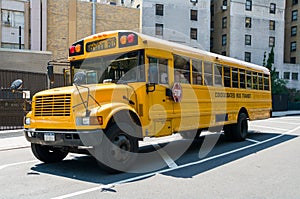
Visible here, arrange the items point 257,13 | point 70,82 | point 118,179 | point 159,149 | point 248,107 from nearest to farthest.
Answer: point 118,179, point 70,82, point 159,149, point 248,107, point 257,13

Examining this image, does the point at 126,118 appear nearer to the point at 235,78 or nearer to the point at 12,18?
the point at 235,78

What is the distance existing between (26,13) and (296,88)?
4085 cm

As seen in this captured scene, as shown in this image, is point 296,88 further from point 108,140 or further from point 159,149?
point 108,140

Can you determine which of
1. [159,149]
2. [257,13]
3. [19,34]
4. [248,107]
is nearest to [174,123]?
[159,149]

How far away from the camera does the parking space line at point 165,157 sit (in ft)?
23.9

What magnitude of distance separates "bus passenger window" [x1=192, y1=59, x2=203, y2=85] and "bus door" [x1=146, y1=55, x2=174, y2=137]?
1173 mm

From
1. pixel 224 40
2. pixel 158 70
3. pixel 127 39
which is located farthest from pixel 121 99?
pixel 224 40

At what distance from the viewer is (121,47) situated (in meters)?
6.95

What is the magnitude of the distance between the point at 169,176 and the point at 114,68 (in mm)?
2675

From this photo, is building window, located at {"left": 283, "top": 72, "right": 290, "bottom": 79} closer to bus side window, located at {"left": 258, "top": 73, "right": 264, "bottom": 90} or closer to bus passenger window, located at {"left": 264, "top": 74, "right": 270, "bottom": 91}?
bus passenger window, located at {"left": 264, "top": 74, "right": 270, "bottom": 91}

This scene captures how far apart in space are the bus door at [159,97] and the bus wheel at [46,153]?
7.68ft

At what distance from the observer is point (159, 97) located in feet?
23.4

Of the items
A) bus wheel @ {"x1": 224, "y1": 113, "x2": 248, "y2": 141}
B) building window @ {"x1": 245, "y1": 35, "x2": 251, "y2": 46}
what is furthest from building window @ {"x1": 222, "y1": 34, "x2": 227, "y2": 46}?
bus wheel @ {"x1": 224, "y1": 113, "x2": 248, "y2": 141}

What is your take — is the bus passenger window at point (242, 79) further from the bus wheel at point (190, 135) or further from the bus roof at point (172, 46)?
the bus wheel at point (190, 135)
